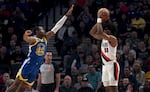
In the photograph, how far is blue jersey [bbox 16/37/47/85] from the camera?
12.8 metres

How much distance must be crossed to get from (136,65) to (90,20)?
3442 millimetres

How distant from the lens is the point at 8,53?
1755 centimetres

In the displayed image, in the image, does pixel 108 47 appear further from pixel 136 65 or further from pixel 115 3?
pixel 115 3

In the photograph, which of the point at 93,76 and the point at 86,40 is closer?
the point at 93,76

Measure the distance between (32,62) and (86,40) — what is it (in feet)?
16.9

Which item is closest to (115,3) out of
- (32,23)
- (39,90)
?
(32,23)

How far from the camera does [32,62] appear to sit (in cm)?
1293

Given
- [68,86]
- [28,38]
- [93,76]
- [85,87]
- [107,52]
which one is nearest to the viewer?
[107,52]

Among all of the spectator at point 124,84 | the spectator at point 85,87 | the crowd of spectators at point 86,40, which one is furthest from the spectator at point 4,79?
the spectator at point 124,84

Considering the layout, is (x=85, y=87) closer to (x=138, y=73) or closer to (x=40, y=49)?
(x=138, y=73)

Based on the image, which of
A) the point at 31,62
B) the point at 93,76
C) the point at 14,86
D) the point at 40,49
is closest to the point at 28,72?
the point at 31,62

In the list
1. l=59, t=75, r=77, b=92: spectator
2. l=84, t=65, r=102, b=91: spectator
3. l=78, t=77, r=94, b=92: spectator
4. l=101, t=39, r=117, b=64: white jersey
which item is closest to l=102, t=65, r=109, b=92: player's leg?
l=101, t=39, r=117, b=64: white jersey

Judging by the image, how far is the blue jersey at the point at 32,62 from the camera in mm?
12844

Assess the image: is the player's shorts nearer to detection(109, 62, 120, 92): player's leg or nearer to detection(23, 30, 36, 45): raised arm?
detection(23, 30, 36, 45): raised arm
